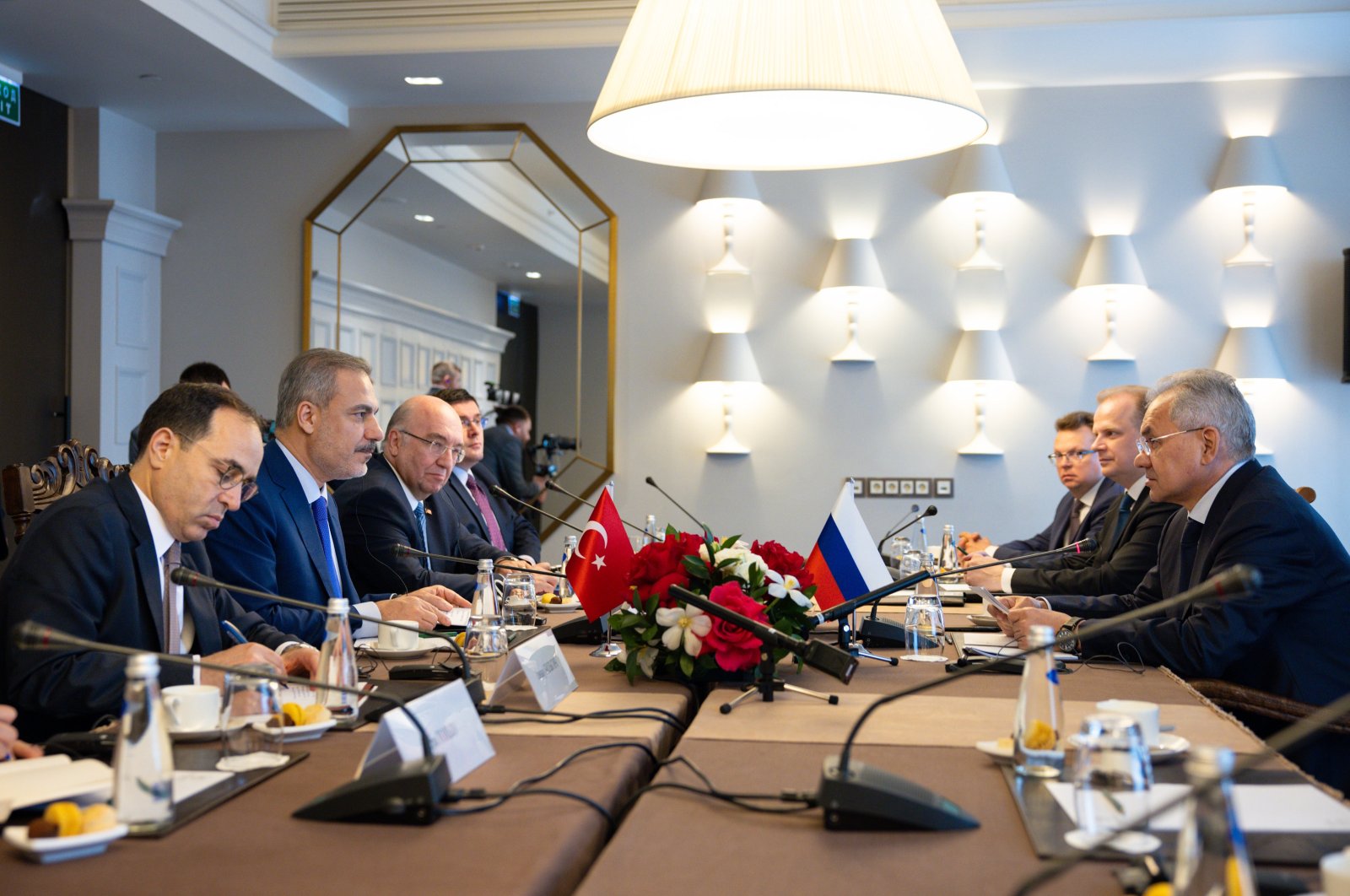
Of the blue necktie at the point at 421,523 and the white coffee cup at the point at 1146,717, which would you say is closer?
the white coffee cup at the point at 1146,717

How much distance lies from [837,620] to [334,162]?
168 inches

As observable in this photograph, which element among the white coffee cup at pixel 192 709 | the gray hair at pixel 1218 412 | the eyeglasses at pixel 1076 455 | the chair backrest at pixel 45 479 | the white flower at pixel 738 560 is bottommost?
the white coffee cup at pixel 192 709

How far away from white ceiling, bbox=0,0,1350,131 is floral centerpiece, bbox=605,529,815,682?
137 inches

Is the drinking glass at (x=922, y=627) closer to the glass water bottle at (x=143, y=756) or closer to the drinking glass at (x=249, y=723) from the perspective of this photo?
the drinking glass at (x=249, y=723)

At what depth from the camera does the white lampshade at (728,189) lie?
5922 mm

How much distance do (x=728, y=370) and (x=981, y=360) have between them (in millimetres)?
1192

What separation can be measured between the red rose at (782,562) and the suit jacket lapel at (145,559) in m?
1.10

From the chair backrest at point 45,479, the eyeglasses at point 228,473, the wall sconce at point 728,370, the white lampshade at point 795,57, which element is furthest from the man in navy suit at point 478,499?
the white lampshade at point 795,57

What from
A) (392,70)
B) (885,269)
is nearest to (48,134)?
(392,70)

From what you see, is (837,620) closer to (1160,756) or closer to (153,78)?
(1160,756)

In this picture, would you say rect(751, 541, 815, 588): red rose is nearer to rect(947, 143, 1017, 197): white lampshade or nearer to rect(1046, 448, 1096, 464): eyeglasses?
rect(1046, 448, 1096, 464): eyeglasses

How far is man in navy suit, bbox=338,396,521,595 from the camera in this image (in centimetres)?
373

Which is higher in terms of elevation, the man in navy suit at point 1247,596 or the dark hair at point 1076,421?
the dark hair at point 1076,421

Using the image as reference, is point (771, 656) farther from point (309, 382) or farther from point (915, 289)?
point (915, 289)
